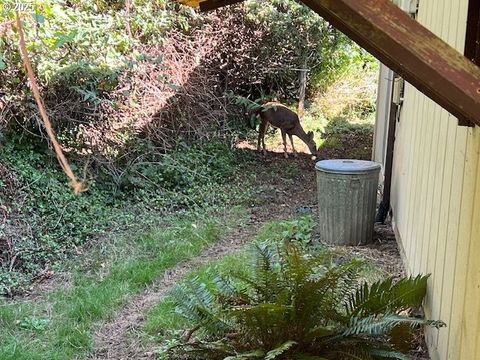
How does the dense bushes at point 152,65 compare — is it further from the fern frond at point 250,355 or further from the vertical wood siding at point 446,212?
the fern frond at point 250,355

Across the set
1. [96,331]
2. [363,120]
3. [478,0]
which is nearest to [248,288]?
[96,331]

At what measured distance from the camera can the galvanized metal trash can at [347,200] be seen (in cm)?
562

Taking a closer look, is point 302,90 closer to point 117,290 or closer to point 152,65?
point 152,65

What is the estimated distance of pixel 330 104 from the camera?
12602mm

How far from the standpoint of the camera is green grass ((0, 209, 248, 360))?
12.7 feet

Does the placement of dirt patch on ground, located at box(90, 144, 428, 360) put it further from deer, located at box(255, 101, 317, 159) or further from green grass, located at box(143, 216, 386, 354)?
deer, located at box(255, 101, 317, 159)

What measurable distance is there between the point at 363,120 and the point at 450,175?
31.5 feet

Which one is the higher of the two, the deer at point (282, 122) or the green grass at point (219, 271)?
the deer at point (282, 122)

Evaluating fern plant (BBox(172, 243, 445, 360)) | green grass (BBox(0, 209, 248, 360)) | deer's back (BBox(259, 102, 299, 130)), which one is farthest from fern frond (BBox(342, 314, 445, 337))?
deer's back (BBox(259, 102, 299, 130))

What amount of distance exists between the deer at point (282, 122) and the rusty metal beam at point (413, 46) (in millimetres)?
8517

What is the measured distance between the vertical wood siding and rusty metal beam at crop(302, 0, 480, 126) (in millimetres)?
795

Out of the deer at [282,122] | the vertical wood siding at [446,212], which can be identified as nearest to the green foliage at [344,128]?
the deer at [282,122]

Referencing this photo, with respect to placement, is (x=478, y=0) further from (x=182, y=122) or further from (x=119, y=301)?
(x=182, y=122)

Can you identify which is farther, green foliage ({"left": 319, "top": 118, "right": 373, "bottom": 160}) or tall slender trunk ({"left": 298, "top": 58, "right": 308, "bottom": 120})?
tall slender trunk ({"left": 298, "top": 58, "right": 308, "bottom": 120})
